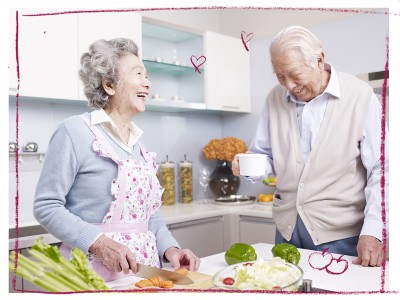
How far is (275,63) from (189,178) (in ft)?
1.23

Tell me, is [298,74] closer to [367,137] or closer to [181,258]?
[367,137]

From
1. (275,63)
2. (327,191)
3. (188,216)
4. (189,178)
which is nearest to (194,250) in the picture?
(188,216)

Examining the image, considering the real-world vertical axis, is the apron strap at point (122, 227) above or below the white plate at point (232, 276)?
above

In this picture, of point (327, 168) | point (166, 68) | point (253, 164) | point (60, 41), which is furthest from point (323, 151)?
point (60, 41)

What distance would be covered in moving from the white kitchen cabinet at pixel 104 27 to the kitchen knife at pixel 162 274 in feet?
1.13

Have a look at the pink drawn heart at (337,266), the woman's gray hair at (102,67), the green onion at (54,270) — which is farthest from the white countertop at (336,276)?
the woman's gray hair at (102,67)

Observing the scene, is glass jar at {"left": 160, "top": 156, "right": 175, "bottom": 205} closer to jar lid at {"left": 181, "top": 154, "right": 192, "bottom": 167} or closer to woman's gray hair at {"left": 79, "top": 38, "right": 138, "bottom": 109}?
jar lid at {"left": 181, "top": 154, "right": 192, "bottom": 167}

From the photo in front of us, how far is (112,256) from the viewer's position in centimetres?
77

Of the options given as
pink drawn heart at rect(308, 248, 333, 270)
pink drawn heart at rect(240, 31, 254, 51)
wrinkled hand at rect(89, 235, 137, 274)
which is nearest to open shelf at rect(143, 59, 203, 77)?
pink drawn heart at rect(240, 31, 254, 51)

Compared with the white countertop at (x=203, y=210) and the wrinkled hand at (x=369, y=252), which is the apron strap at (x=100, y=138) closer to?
the white countertop at (x=203, y=210)

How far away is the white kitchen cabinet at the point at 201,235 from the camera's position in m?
0.97

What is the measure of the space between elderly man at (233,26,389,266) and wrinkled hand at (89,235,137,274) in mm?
291

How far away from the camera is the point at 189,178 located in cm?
110

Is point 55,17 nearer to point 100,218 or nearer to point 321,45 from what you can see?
point 100,218
